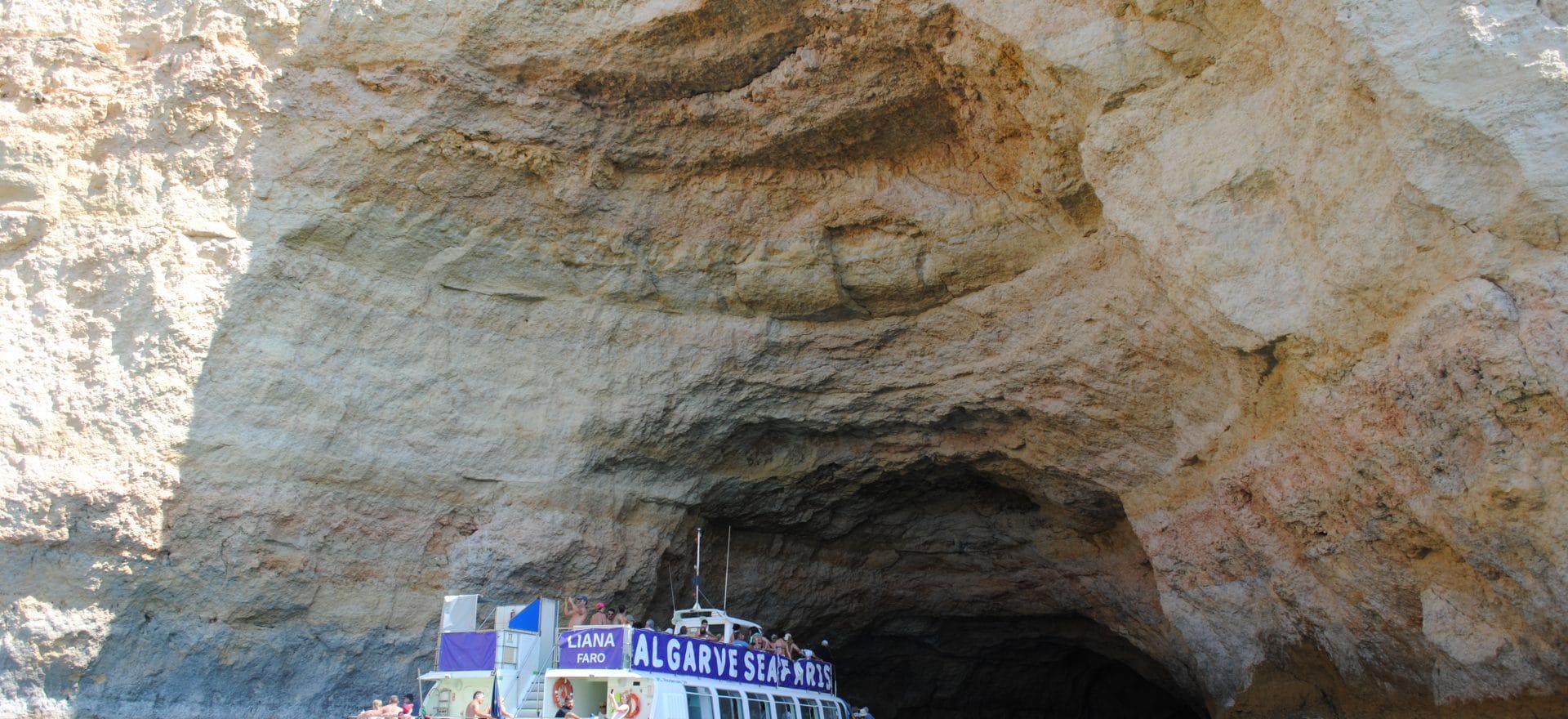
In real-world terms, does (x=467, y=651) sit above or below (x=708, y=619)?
below

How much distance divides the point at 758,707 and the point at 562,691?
181 cm

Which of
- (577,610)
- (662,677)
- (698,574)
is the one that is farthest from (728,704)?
(698,574)

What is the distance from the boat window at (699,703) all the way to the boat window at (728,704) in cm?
15

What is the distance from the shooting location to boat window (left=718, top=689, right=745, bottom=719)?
27.0ft

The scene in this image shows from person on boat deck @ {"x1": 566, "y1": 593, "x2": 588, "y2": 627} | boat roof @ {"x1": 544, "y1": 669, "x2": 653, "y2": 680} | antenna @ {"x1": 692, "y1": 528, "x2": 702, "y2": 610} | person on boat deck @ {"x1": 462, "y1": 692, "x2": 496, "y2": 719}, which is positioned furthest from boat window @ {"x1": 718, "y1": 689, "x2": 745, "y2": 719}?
person on boat deck @ {"x1": 462, "y1": 692, "x2": 496, "y2": 719}

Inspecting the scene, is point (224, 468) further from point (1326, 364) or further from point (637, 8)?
point (1326, 364)

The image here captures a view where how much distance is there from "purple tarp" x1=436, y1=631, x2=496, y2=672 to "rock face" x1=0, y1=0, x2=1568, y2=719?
3.97 feet

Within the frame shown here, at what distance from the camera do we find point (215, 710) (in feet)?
26.1

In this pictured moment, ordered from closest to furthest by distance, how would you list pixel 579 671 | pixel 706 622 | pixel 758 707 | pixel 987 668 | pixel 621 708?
pixel 621 708 < pixel 579 671 < pixel 758 707 < pixel 706 622 < pixel 987 668

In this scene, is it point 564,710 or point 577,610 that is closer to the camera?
point 564,710

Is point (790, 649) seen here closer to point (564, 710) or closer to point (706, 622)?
point (706, 622)

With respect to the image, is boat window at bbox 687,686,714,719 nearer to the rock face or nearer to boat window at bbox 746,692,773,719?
boat window at bbox 746,692,773,719

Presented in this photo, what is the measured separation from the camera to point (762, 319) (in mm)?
10453

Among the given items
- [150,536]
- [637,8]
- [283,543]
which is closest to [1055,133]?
[637,8]
